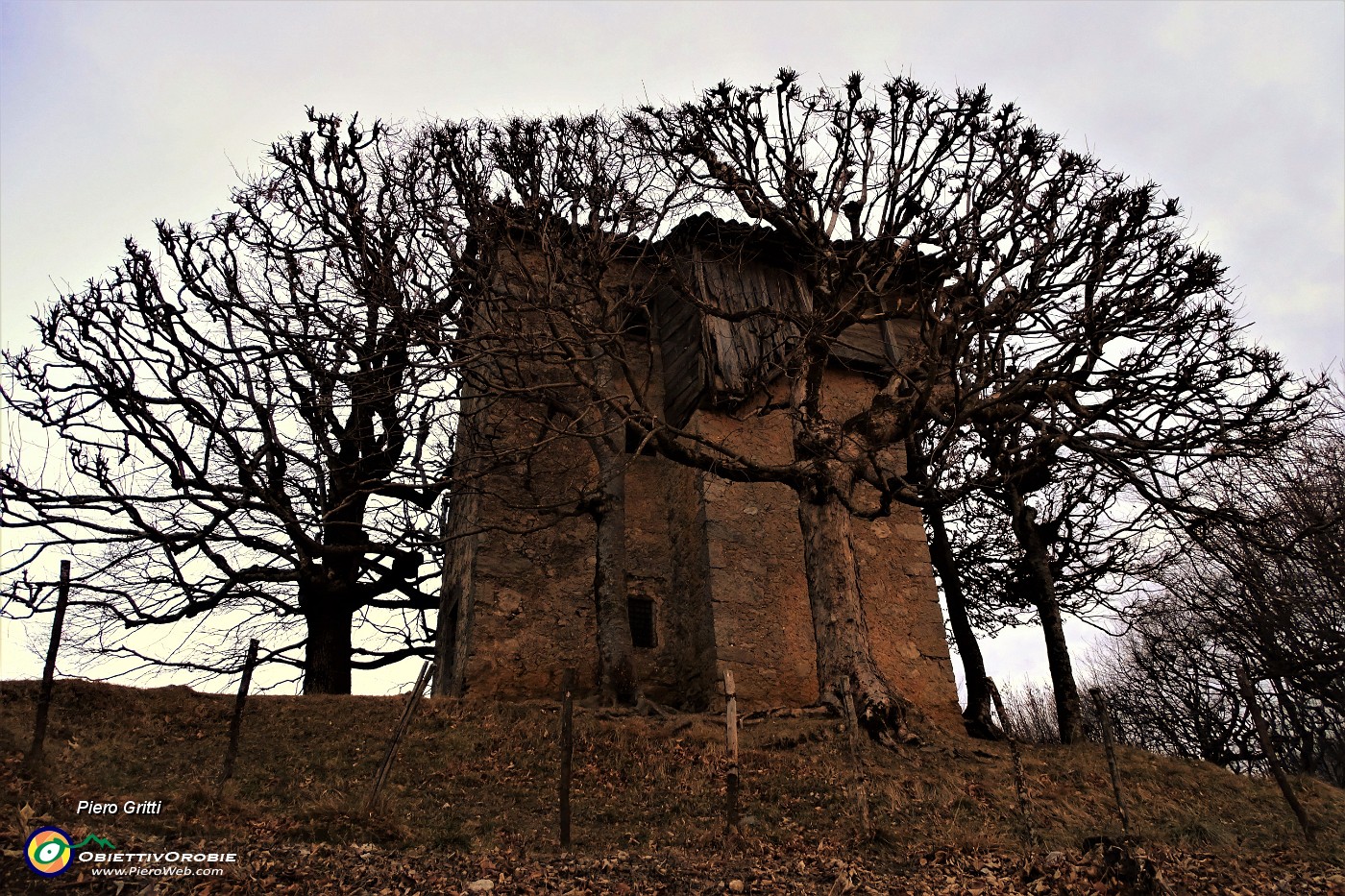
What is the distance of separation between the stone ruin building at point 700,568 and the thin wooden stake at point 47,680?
471cm

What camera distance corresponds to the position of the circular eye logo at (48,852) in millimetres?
5441

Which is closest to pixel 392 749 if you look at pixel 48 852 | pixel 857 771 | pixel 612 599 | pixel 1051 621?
pixel 48 852

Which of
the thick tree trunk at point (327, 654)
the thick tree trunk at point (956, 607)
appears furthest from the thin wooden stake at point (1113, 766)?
the thick tree trunk at point (327, 654)

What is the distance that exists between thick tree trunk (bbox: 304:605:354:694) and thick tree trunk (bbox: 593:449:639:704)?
3.95m

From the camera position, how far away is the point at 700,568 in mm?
12297

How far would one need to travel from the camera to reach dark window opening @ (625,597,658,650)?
12.5m

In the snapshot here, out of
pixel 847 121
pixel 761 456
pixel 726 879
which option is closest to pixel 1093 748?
pixel 761 456

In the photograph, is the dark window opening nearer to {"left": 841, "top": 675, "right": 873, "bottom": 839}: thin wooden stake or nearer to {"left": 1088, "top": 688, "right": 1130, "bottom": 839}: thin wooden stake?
{"left": 841, "top": 675, "right": 873, "bottom": 839}: thin wooden stake

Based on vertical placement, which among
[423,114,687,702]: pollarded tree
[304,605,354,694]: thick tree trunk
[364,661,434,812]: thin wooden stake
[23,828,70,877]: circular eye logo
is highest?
[423,114,687,702]: pollarded tree

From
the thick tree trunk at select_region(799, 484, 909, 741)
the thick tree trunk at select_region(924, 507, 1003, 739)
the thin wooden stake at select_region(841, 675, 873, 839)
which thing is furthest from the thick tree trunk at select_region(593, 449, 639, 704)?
the thick tree trunk at select_region(924, 507, 1003, 739)

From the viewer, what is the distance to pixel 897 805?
7922mm

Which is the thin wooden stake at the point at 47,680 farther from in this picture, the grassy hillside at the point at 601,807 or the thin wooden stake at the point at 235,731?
the thin wooden stake at the point at 235,731

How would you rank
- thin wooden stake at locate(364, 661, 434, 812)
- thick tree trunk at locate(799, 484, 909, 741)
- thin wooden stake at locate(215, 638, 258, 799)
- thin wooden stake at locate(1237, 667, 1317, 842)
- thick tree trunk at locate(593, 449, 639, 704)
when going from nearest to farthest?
thin wooden stake at locate(364, 661, 434, 812) < thin wooden stake at locate(215, 638, 258, 799) < thin wooden stake at locate(1237, 667, 1317, 842) < thick tree trunk at locate(799, 484, 909, 741) < thick tree trunk at locate(593, 449, 639, 704)

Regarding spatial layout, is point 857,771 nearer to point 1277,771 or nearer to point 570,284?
point 1277,771
